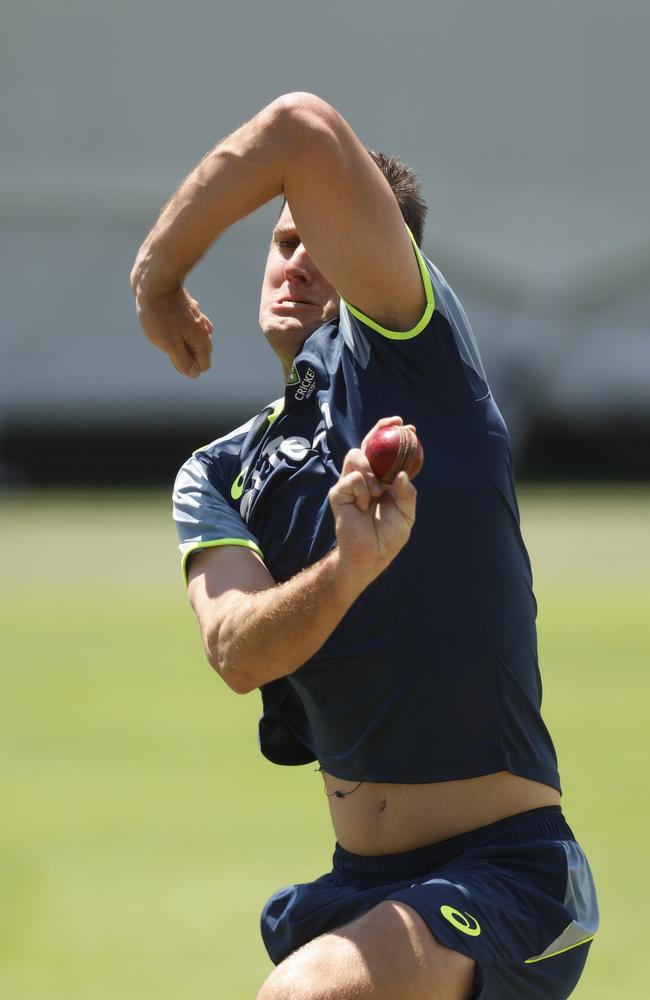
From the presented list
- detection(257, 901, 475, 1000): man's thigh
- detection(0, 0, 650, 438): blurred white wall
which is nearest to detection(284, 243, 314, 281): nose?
detection(257, 901, 475, 1000): man's thigh

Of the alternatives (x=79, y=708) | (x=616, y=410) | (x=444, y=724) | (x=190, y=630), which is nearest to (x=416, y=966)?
(x=444, y=724)

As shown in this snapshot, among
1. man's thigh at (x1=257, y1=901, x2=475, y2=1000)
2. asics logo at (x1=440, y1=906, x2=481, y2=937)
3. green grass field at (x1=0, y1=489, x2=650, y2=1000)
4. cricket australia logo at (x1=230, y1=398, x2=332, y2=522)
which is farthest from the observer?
green grass field at (x1=0, y1=489, x2=650, y2=1000)

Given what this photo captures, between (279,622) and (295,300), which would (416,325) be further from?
(279,622)

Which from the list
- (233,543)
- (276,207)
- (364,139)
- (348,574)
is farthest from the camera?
(364,139)

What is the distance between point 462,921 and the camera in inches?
133

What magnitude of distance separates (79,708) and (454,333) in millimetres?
7353

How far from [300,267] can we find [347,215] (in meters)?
0.67

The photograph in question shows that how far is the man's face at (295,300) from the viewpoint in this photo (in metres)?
4.10

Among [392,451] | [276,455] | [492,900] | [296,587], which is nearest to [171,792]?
[276,455]

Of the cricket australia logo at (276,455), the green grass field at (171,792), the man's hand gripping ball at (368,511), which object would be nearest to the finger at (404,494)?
the man's hand gripping ball at (368,511)

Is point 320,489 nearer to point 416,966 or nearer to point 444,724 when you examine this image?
point 444,724

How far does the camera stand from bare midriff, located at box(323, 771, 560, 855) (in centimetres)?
366

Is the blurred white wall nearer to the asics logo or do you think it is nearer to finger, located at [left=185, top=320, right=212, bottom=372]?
finger, located at [left=185, top=320, right=212, bottom=372]

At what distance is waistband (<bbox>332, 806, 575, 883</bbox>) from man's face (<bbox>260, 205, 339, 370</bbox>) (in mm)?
1349
